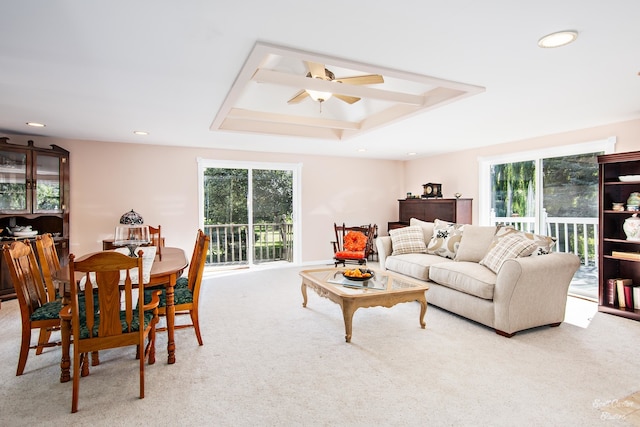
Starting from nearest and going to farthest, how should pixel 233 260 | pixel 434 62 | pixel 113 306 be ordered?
pixel 113 306 < pixel 434 62 < pixel 233 260

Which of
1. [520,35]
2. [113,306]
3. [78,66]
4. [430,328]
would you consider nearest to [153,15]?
[78,66]

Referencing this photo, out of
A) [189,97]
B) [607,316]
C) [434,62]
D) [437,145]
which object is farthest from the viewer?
[437,145]

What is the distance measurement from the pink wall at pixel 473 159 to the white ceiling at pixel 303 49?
0.32 metres

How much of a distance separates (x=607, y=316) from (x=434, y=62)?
3.40 metres

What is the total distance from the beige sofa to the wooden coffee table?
0.50 meters

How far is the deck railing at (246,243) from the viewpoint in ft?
20.4

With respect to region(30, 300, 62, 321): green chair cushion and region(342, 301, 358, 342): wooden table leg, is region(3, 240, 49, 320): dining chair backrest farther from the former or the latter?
region(342, 301, 358, 342): wooden table leg

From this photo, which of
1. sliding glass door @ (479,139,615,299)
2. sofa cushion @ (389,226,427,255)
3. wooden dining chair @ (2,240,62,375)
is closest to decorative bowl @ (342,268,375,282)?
sofa cushion @ (389,226,427,255)

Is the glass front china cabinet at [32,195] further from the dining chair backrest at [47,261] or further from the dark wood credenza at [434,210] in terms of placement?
the dark wood credenza at [434,210]

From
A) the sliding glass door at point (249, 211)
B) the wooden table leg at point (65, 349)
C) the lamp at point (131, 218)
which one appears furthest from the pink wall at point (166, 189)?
the wooden table leg at point (65, 349)

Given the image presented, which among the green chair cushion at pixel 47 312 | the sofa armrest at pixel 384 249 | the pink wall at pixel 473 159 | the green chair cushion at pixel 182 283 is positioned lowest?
the green chair cushion at pixel 47 312

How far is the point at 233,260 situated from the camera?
6.40 meters

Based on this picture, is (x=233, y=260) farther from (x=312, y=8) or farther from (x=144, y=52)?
(x=312, y=8)

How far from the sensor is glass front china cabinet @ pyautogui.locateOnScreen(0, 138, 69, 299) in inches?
171
